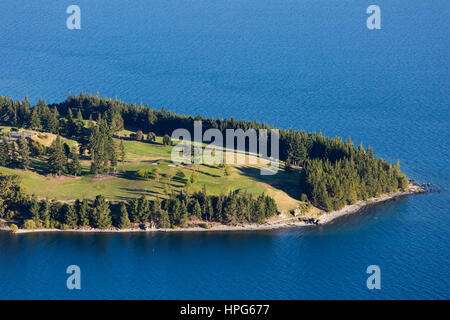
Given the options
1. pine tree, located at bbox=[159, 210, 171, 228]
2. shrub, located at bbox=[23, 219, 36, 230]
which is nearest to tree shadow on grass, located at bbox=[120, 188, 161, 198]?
pine tree, located at bbox=[159, 210, 171, 228]

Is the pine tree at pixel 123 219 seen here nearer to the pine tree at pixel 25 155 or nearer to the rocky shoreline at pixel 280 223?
the rocky shoreline at pixel 280 223

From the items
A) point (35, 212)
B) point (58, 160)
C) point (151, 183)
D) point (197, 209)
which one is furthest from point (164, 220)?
point (58, 160)

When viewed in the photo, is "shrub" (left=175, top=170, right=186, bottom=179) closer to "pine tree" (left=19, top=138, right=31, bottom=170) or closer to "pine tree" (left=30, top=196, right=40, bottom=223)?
"pine tree" (left=30, top=196, right=40, bottom=223)

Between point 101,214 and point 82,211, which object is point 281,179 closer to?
point 101,214

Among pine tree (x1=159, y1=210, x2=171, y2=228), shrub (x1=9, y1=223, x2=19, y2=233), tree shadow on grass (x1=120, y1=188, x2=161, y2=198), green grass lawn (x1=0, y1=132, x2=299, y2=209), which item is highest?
green grass lawn (x1=0, y1=132, x2=299, y2=209)

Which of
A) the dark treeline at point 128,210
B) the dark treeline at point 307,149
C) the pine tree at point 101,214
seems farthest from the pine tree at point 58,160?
the dark treeline at point 307,149

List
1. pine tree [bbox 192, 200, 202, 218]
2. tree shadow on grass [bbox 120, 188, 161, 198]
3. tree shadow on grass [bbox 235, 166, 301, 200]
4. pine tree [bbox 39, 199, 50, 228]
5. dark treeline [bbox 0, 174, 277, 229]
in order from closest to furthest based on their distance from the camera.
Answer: pine tree [bbox 39, 199, 50, 228]
dark treeline [bbox 0, 174, 277, 229]
pine tree [bbox 192, 200, 202, 218]
tree shadow on grass [bbox 120, 188, 161, 198]
tree shadow on grass [bbox 235, 166, 301, 200]

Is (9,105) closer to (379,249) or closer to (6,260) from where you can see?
(6,260)
